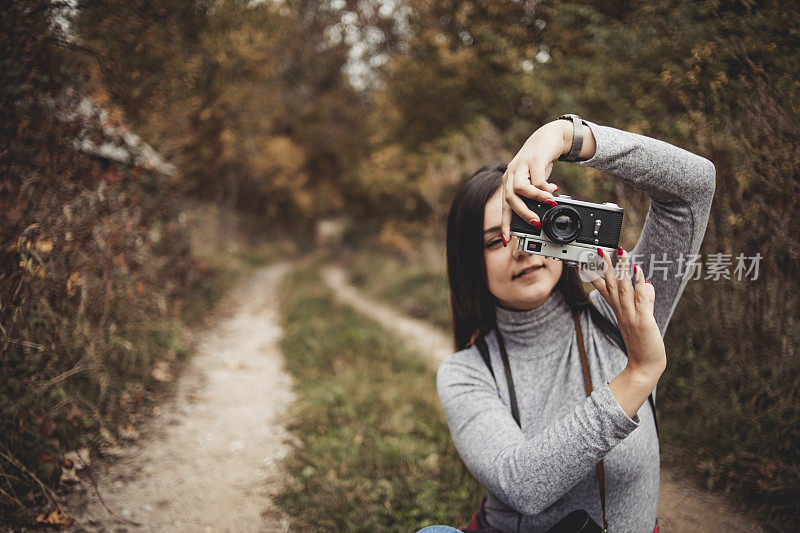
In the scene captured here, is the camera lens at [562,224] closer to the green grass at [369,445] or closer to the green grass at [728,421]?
the green grass at [728,421]

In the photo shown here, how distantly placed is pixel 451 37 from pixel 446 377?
9.72 meters

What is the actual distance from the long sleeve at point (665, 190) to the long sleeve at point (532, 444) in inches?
20.4

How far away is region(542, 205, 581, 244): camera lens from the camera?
115 cm

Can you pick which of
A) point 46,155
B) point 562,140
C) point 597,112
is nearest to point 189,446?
point 46,155

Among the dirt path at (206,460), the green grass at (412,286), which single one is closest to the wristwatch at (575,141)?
the dirt path at (206,460)

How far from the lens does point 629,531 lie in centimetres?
125

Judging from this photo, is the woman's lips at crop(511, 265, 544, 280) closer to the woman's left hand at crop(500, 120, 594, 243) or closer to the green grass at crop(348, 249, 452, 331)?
the woman's left hand at crop(500, 120, 594, 243)

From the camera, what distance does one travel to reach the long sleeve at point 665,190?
1187mm

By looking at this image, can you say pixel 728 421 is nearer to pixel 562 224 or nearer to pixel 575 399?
pixel 575 399

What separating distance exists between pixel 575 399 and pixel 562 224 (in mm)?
544

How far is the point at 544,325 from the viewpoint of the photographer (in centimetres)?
Answer: 141

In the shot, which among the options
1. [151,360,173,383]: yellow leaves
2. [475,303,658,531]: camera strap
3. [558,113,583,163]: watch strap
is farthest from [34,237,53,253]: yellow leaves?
[558,113,583,163]: watch strap

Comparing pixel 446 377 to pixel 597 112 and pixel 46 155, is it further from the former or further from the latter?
pixel 46 155

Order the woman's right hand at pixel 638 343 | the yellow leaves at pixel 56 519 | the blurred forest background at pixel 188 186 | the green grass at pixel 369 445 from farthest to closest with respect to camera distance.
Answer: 1. the green grass at pixel 369 445
2. the yellow leaves at pixel 56 519
3. the blurred forest background at pixel 188 186
4. the woman's right hand at pixel 638 343
